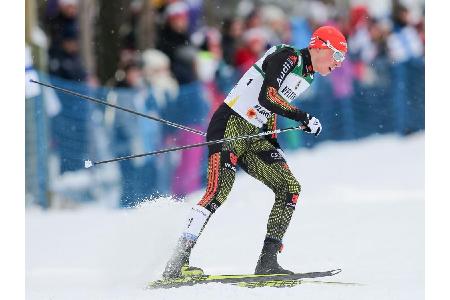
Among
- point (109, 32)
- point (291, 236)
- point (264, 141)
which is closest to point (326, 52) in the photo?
point (264, 141)

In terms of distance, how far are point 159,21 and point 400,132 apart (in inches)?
105

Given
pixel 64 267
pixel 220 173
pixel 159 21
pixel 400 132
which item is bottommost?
pixel 64 267

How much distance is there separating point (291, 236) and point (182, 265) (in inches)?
68.3

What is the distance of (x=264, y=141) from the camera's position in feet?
24.3

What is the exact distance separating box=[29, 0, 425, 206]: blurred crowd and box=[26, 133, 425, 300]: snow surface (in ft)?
1.26

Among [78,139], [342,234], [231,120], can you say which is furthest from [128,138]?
[231,120]

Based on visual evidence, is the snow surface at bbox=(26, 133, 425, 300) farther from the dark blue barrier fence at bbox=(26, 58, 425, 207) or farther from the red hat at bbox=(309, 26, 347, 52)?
the red hat at bbox=(309, 26, 347, 52)

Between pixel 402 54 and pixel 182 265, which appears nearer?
pixel 182 265

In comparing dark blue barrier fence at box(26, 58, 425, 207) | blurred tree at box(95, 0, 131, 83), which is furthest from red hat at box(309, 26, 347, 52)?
blurred tree at box(95, 0, 131, 83)

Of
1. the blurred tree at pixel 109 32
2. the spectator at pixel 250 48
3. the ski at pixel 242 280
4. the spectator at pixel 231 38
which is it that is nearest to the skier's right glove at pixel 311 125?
the ski at pixel 242 280

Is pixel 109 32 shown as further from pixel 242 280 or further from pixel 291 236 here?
pixel 242 280

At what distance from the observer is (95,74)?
36.2 feet
